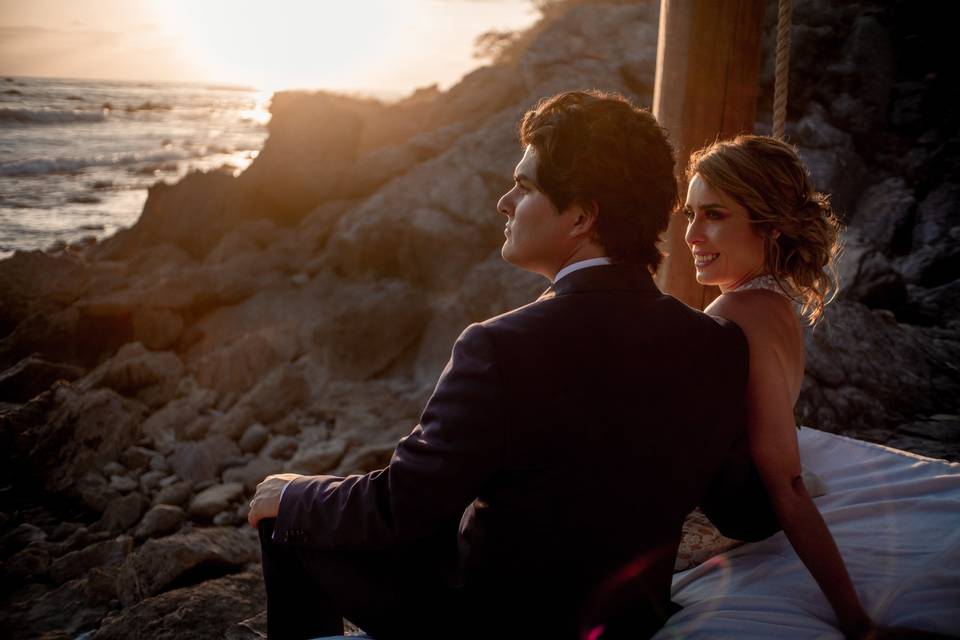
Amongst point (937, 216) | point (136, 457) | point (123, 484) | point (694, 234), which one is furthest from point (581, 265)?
point (937, 216)

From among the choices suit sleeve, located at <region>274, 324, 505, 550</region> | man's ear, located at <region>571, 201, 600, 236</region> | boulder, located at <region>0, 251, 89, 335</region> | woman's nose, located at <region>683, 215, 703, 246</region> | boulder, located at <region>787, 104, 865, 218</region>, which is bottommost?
boulder, located at <region>0, 251, 89, 335</region>

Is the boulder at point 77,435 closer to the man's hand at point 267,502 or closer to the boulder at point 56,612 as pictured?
the boulder at point 56,612

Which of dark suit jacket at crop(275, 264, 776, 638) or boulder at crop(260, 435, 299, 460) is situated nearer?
dark suit jacket at crop(275, 264, 776, 638)

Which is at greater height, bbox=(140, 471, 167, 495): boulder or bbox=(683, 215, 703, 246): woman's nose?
bbox=(683, 215, 703, 246): woman's nose

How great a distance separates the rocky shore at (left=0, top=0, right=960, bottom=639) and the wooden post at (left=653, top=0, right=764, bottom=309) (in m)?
2.07

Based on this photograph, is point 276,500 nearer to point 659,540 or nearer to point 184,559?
point 659,540

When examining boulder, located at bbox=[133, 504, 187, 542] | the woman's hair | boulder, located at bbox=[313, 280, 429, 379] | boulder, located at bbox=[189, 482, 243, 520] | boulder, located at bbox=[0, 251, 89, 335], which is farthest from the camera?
boulder, located at bbox=[0, 251, 89, 335]

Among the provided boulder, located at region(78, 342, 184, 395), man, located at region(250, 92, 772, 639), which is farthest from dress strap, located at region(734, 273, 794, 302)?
boulder, located at region(78, 342, 184, 395)

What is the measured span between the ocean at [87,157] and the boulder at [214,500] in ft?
21.3

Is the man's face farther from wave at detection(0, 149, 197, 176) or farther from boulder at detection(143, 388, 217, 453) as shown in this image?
wave at detection(0, 149, 197, 176)

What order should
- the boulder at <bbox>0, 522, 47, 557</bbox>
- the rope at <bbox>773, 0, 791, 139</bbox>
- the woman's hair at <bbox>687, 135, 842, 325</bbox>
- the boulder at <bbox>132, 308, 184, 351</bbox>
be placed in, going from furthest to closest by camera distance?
the boulder at <bbox>132, 308, 184, 351</bbox> < the boulder at <bbox>0, 522, 47, 557</bbox> < the rope at <bbox>773, 0, 791, 139</bbox> < the woman's hair at <bbox>687, 135, 842, 325</bbox>

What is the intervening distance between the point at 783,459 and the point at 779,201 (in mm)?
793

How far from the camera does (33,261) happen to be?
8.27 metres

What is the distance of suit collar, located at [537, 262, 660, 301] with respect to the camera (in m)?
1.64
